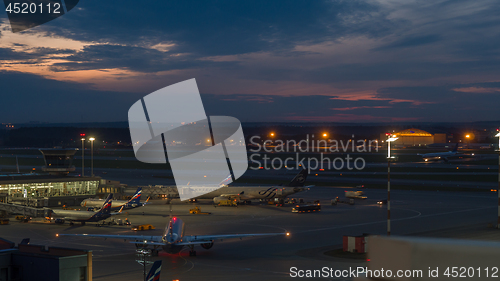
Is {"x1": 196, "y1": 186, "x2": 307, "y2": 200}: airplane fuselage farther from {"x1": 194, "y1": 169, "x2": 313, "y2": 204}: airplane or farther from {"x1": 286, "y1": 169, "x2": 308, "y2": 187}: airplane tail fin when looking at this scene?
{"x1": 286, "y1": 169, "x2": 308, "y2": 187}: airplane tail fin

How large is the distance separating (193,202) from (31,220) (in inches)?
970

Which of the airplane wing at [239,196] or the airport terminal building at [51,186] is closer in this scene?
the airport terminal building at [51,186]

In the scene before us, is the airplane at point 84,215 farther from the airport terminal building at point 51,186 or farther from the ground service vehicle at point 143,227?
the airport terminal building at point 51,186

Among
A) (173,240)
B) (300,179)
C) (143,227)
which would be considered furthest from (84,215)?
(300,179)

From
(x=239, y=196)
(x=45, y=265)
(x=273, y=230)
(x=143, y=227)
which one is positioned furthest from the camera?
(x=239, y=196)

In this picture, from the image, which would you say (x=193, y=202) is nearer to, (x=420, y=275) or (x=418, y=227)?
(x=418, y=227)

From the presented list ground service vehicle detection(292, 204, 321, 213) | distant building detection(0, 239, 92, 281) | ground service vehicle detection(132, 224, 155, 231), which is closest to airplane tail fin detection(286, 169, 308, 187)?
ground service vehicle detection(292, 204, 321, 213)

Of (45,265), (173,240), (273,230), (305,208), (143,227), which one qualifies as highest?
(45,265)

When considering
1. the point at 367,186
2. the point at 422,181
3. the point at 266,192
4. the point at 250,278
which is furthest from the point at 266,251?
the point at 422,181

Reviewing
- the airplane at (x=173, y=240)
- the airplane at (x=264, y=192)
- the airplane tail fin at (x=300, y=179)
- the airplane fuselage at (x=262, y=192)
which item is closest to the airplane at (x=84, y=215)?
the airplane at (x=173, y=240)

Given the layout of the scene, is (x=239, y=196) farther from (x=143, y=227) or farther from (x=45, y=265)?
(x=45, y=265)

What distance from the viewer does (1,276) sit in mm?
18344

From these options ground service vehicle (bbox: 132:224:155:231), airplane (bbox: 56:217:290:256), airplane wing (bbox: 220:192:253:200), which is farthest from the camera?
airplane wing (bbox: 220:192:253:200)

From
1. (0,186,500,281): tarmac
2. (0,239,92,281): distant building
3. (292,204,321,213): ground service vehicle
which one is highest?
(0,239,92,281): distant building
